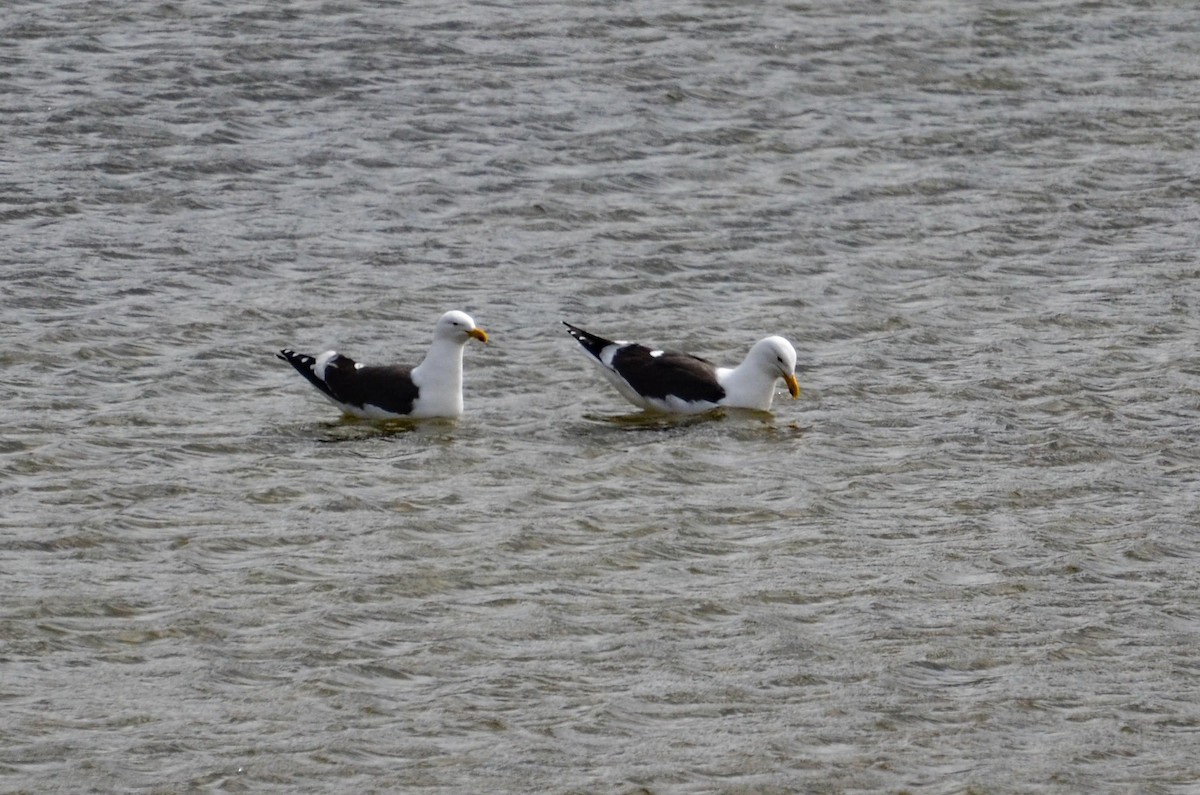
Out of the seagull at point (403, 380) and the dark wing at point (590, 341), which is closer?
the seagull at point (403, 380)

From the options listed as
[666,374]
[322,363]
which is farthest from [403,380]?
[666,374]

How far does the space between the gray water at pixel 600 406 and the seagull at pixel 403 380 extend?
21cm

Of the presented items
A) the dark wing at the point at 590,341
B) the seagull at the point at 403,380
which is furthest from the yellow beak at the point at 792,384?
the seagull at the point at 403,380

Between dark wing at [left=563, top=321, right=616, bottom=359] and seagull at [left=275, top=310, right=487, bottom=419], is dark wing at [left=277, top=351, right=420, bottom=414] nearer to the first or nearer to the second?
seagull at [left=275, top=310, right=487, bottom=419]

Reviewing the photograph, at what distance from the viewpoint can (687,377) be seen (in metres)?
14.2

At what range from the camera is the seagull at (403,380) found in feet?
45.1

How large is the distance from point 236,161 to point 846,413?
748cm

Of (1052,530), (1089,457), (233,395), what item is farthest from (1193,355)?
(233,395)

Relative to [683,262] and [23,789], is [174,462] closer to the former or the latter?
Result: [23,789]

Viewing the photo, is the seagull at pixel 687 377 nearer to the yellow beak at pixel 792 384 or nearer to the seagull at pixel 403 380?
the yellow beak at pixel 792 384

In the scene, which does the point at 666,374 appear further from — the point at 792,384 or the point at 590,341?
the point at 792,384

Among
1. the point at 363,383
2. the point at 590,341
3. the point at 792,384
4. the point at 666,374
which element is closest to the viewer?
the point at 363,383

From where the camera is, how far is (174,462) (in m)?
12.4

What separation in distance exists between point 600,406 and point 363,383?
5.70ft
